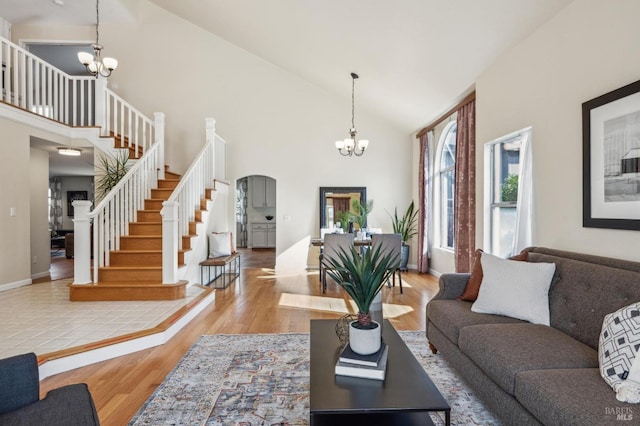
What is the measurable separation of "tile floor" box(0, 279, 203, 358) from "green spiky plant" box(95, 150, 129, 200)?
1.68m

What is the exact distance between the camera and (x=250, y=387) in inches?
91.5

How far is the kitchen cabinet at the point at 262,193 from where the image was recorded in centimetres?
1088

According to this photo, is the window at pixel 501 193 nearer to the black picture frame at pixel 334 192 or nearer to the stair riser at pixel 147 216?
the black picture frame at pixel 334 192

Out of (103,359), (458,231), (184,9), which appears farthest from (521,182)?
(184,9)

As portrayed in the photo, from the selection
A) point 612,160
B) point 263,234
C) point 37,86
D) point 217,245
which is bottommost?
point 263,234

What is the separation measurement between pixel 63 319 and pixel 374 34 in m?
4.58

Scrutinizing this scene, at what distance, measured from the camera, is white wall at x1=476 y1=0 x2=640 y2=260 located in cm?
218

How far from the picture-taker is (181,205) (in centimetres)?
479

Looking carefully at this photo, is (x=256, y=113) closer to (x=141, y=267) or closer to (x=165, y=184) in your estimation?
(x=165, y=184)

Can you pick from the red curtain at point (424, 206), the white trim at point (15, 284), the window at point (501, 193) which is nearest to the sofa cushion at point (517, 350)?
the window at point (501, 193)

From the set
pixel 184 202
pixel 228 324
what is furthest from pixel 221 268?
pixel 228 324

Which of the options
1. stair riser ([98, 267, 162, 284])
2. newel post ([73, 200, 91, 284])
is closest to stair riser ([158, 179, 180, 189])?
newel post ([73, 200, 91, 284])

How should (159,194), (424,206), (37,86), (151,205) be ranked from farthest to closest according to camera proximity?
1. (424,206)
2. (159,194)
3. (151,205)
4. (37,86)

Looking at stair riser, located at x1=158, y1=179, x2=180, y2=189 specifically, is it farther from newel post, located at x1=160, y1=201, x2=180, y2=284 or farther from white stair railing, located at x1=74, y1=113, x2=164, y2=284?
newel post, located at x1=160, y1=201, x2=180, y2=284
